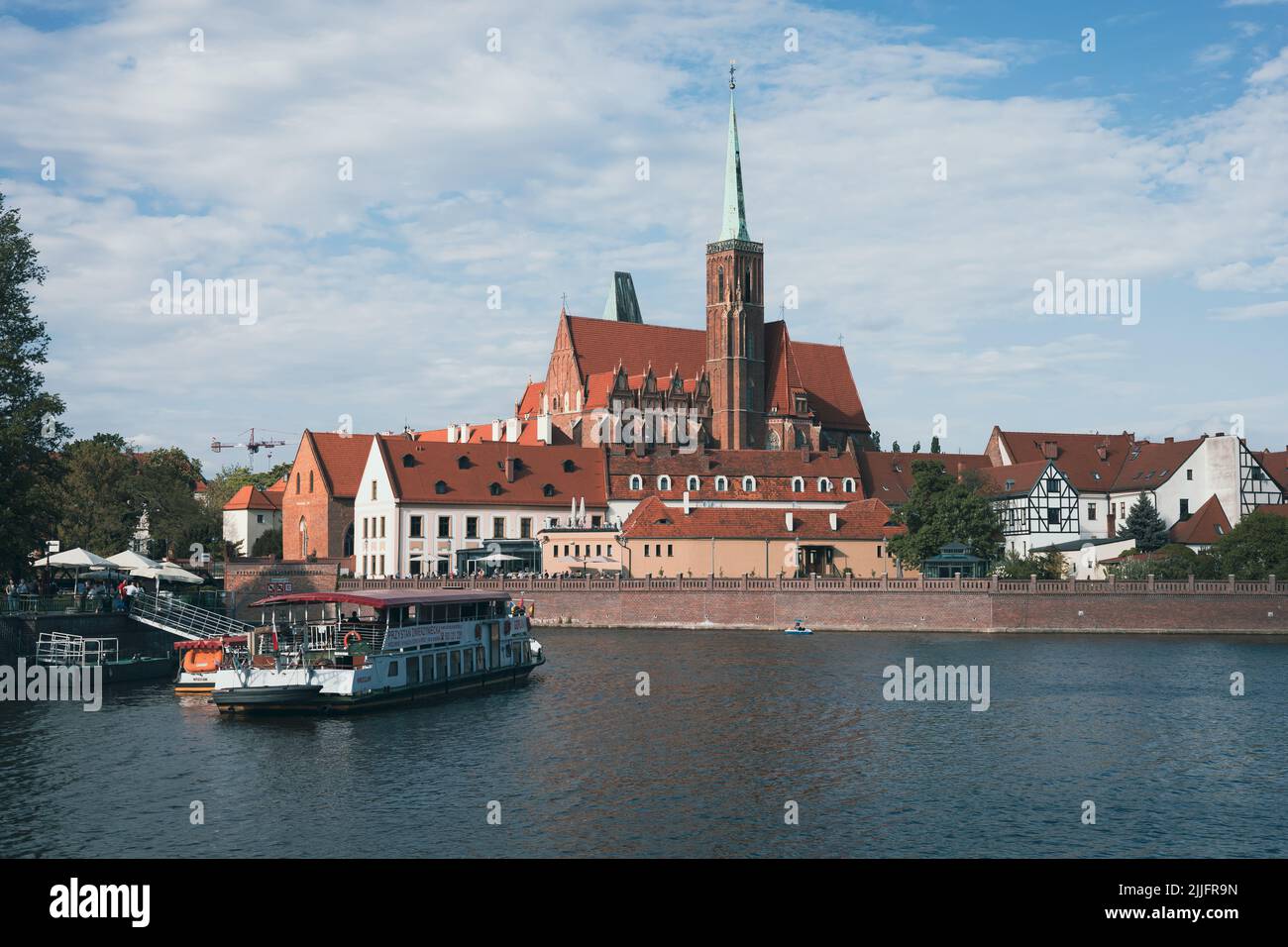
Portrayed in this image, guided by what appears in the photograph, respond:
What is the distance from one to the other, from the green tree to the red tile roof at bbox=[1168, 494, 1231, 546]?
83.8 metres

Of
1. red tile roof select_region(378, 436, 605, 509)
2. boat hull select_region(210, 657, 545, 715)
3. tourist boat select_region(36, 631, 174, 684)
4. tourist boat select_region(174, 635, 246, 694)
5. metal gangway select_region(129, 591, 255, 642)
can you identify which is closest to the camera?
boat hull select_region(210, 657, 545, 715)

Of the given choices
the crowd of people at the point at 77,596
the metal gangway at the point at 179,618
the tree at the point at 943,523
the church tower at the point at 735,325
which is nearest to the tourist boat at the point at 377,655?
the metal gangway at the point at 179,618

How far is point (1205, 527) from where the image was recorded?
104938mm

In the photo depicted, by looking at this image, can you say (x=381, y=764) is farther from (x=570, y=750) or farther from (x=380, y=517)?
(x=380, y=517)

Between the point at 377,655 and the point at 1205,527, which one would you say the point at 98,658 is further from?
the point at 1205,527

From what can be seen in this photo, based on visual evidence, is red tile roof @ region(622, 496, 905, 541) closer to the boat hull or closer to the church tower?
the church tower

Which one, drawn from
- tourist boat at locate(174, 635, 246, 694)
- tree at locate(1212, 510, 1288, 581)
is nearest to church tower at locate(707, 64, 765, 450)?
tree at locate(1212, 510, 1288, 581)

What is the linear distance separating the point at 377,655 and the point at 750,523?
48828 millimetres

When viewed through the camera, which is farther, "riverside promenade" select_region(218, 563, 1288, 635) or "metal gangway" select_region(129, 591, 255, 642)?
"riverside promenade" select_region(218, 563, 1288, 635)

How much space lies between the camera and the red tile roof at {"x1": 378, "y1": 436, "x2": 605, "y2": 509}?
104562 millimetres

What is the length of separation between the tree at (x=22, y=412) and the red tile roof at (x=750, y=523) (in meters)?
44.4

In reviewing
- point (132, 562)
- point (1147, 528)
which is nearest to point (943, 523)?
point (1147, 528)
